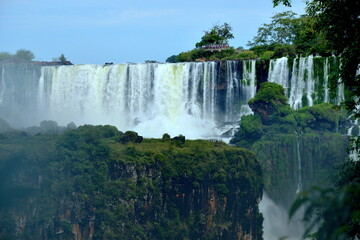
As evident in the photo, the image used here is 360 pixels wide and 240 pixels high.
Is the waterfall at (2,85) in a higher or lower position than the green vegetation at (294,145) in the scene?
higher

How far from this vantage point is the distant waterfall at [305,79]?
110 ft

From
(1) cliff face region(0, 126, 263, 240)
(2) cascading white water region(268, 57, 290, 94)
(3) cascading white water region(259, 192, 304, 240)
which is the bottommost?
(3) cascading white water region(259, 192, 304, 240)

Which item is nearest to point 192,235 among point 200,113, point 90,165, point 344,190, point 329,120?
point 90,165

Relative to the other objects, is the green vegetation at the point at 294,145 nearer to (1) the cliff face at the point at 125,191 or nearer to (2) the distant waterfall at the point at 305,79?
(1) the cliff face at the point at 125,191

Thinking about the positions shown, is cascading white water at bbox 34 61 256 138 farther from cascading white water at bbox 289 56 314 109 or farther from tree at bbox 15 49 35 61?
tree at bbox 15 49 35 61

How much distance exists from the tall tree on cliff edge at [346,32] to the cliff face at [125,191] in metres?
15.1

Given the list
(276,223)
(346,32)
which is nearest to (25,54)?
(276,223)

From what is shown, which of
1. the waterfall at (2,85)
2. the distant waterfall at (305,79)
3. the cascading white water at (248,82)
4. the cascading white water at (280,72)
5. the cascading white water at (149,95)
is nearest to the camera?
the distant waterfall at (305,79)

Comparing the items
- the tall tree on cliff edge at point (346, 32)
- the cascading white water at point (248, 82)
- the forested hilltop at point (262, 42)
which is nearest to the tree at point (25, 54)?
the forested hilltop at point (262, 42)

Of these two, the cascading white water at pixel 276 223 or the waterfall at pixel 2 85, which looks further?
the waterfall at pixel 2 85

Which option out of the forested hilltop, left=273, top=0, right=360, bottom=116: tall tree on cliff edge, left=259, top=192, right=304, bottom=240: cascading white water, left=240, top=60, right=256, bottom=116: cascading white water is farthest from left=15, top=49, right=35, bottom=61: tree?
left=273, top=0, right=360, bottom=116: tall tree on cliff edge

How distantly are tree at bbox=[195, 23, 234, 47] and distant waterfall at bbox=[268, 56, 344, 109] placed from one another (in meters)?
18.4

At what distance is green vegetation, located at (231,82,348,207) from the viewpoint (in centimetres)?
2906

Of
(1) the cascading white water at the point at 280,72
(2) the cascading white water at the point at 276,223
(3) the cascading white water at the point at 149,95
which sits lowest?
(2) the cascading white water at the point at 276,223
